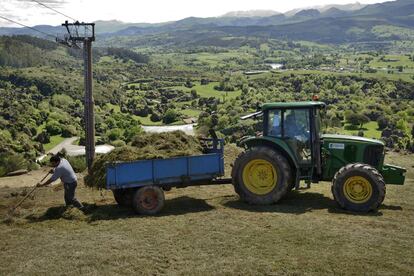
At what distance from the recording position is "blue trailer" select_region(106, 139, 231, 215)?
11.7 meters

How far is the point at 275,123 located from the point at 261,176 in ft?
4.72

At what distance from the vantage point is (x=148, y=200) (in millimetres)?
11984

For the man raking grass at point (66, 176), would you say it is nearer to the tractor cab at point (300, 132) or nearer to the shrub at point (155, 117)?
the tractor cab at point (300, 132)

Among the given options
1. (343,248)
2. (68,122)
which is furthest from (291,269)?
(68,122)

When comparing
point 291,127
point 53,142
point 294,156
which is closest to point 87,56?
point 291,127

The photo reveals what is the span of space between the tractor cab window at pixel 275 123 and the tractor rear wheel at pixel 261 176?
0.51 meters

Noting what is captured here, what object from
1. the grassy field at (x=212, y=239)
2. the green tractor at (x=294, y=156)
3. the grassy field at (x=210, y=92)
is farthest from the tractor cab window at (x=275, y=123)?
the grassy field at (x=210, y=92)

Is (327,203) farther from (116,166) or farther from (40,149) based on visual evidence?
(40,149)

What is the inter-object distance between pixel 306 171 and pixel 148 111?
2802 inches

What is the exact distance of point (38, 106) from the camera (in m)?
71.6

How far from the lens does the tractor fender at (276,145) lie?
12523 millimetres

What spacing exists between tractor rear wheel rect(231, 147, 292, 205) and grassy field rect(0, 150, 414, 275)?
0.36 meters

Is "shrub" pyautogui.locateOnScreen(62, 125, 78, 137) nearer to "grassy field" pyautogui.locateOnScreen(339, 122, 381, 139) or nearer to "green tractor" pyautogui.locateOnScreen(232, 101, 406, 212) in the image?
"grassy field" pyautogui.locateOnScreen(339, 122, 381, 139)

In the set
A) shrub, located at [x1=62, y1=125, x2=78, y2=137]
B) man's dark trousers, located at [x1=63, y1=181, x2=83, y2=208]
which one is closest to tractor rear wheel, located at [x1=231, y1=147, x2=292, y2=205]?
man's dark trousers, located at [x1=63, y1=181, x2=83, y2=208]
